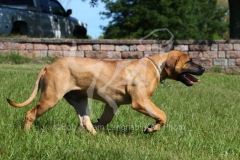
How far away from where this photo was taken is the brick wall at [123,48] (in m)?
17.2

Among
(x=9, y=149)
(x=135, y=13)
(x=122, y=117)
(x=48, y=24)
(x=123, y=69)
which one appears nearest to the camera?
(x=9, y=149)

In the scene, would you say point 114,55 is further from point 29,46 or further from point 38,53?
point 29,46

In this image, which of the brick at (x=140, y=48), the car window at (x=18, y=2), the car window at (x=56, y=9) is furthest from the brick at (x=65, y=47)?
the car window at (x=56, y=9)

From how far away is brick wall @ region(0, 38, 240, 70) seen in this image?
17189mm

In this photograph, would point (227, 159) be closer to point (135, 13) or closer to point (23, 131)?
point (23, 131)

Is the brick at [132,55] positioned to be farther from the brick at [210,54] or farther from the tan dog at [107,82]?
the tan dog at [107,82]

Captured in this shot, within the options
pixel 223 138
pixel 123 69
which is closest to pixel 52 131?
pixel 123 69

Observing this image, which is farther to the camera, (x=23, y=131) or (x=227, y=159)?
(x=23, y=131)

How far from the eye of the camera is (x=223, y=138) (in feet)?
20.4

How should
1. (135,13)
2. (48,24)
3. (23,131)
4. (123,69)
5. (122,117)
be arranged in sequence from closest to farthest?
1. (23,131)
2. (123,69)
3. (122,117)
4. (48,24)
5. (135,13)

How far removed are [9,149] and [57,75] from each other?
1484mm

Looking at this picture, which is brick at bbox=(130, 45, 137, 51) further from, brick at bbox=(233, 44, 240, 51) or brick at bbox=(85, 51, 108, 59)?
brick at bbox=(233, 44, 240, 51)

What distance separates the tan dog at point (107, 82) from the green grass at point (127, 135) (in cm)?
29

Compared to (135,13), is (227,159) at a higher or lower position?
lower
